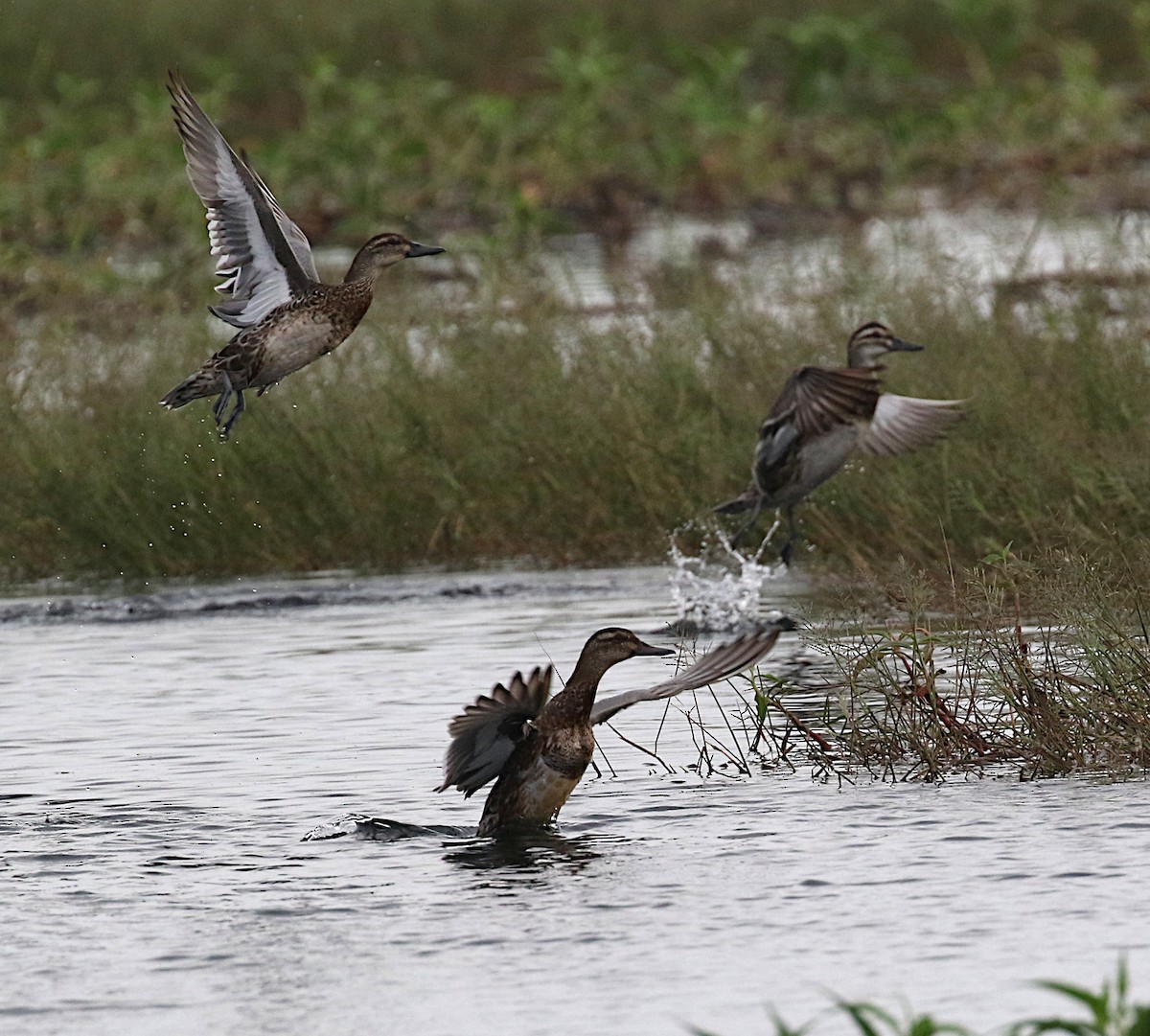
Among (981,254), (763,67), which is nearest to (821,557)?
(981,254)

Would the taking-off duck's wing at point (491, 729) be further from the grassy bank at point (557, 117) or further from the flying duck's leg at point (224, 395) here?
the grassy bank at point (557, 117)

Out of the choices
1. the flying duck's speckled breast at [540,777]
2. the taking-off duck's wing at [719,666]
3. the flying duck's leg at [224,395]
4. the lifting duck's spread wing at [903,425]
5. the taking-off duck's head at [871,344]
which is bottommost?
the flying duck's speckled breast at [540,777]

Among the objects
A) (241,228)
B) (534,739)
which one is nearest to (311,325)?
(241,228)

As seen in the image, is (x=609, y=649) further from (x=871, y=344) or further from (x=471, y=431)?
(x=471, y=431)

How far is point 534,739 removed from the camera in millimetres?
9375

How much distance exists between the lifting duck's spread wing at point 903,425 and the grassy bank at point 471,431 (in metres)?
1.35

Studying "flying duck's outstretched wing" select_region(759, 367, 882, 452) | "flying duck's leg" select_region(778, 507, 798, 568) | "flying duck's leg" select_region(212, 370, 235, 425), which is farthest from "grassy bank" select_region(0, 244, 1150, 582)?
"flying duck's leg" select_region(212, 370, 235, 425)

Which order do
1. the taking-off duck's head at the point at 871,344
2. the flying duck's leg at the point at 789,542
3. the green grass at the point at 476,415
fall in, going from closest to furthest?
the taking-off duck's head at the point at 871,344, the flying duck's leg at the point at 789,542, the green grass at the point at 476,415

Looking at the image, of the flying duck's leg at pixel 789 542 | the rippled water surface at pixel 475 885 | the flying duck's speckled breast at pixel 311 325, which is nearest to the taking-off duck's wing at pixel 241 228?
the flying duck's speckled breast at pixel 311 325

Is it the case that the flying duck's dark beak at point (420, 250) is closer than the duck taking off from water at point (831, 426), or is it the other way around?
the flying duck's dark beak at point (420, 250)

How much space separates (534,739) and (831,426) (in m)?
3.01

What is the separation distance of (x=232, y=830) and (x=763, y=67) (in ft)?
101

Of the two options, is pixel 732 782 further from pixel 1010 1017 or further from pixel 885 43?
pixel 885 43

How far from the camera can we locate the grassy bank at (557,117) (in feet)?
89.0
